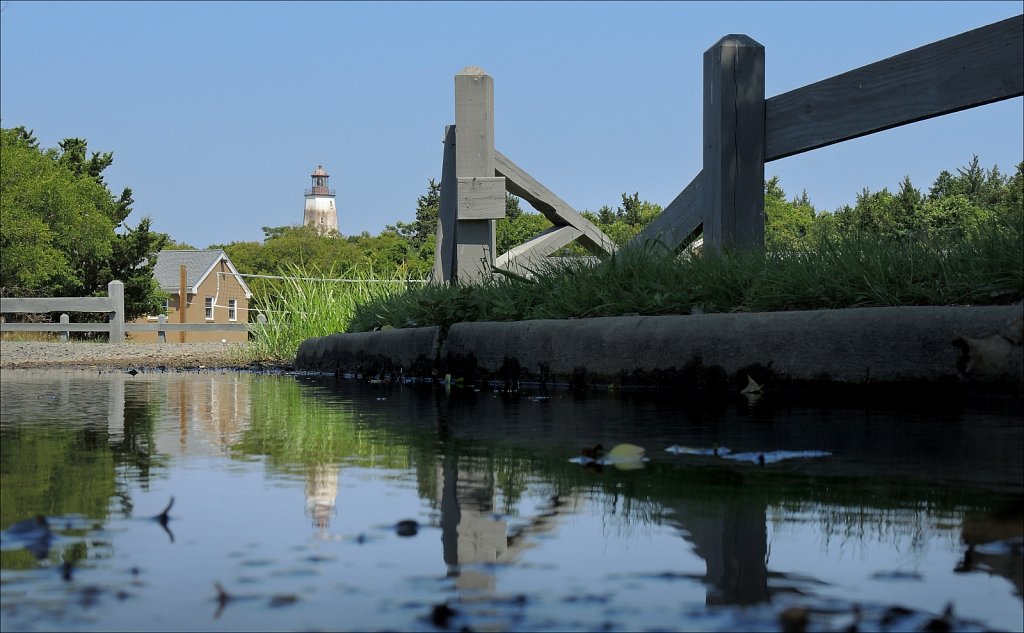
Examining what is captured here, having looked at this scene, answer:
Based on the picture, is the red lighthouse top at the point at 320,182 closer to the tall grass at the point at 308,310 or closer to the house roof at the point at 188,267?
the house roof at the point at 188,267

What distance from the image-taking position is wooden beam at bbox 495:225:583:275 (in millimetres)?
10078

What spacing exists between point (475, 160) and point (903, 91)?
4.19m

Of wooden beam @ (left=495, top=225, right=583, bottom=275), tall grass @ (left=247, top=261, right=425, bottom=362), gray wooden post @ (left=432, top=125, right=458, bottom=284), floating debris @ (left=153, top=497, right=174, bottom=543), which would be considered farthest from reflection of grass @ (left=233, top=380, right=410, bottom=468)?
tall grass @ (left=247, top=261, right=425, bottom=362)

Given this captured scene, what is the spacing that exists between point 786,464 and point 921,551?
984 millimetres

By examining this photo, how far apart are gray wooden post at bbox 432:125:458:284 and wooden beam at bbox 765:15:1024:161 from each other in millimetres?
3941

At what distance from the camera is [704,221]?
682 cm

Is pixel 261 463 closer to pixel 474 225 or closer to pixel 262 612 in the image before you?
pixel 262 612

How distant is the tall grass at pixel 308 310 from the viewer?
12922 millimetres

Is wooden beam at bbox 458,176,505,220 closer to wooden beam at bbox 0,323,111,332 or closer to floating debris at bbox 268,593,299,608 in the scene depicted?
floating debris at bbox 268,593,299,608

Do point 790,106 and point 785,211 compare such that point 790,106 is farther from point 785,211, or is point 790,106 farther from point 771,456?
point 785,211

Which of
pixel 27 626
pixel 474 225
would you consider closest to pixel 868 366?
pixel 27 626

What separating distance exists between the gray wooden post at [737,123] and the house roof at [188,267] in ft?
203

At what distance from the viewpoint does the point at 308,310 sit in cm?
1320

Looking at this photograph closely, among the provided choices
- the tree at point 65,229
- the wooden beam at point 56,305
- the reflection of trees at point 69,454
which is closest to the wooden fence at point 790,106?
the reflection of trees at point 69,454
